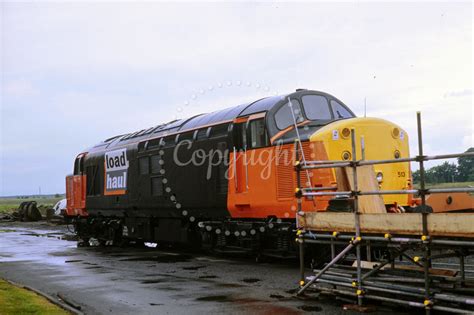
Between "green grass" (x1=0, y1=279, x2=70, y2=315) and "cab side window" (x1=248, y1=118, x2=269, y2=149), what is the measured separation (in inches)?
241

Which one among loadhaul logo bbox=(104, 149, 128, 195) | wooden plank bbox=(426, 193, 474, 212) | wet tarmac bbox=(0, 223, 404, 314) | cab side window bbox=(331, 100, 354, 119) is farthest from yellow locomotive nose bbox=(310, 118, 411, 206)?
loadhaul logo bbox=(104, 149, 128, 195)

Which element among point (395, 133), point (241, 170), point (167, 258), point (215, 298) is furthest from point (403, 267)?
point (167, 258)

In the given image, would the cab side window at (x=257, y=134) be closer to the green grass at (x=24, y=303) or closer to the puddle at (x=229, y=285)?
the puddle at (x=229, y=285)

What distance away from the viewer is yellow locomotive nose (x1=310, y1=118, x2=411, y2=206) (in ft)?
40.2

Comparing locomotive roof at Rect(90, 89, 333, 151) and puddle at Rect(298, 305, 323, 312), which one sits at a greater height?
locomotive roof at Rect(90, 89, 333, 151)

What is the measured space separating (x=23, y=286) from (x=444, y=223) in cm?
846

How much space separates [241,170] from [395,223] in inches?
A: 276

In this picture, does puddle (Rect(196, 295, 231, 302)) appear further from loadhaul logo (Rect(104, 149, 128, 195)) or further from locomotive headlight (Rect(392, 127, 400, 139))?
loadhaul logo (Rect(104, 149, 128, 195))

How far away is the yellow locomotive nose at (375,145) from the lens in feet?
40.2

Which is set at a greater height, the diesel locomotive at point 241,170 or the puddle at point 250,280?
the diesel locomotive at point 241,170

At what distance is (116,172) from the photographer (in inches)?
839

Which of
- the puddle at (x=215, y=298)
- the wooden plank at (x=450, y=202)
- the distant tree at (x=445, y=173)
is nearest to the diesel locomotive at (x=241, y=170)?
the distant tree at (x=445, y=173)

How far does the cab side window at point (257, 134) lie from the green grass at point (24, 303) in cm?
612

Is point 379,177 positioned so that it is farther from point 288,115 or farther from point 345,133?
point 288,115
